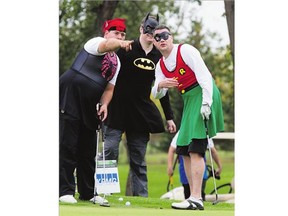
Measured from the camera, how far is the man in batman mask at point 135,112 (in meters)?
6.89

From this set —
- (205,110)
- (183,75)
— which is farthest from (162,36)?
(205,110)

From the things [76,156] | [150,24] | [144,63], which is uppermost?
[150,24]

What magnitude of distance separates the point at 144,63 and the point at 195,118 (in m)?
1.15

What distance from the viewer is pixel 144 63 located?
270 inches

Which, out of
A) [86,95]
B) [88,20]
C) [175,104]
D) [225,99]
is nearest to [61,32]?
[88,20]

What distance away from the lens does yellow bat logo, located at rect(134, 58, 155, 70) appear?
685 cm

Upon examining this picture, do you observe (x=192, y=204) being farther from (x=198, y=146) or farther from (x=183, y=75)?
(x=183, y=75)

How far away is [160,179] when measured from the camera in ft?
66.8

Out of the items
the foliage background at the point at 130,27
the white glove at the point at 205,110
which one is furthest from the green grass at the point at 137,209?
the foliage background at the point at 130,27

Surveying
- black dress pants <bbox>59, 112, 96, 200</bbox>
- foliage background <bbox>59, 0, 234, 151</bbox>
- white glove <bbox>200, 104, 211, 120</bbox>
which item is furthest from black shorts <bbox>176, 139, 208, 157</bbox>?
foliage background <bbox>59, 0, 234, 151</bbox>

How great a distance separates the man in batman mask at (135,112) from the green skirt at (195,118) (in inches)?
38.2
